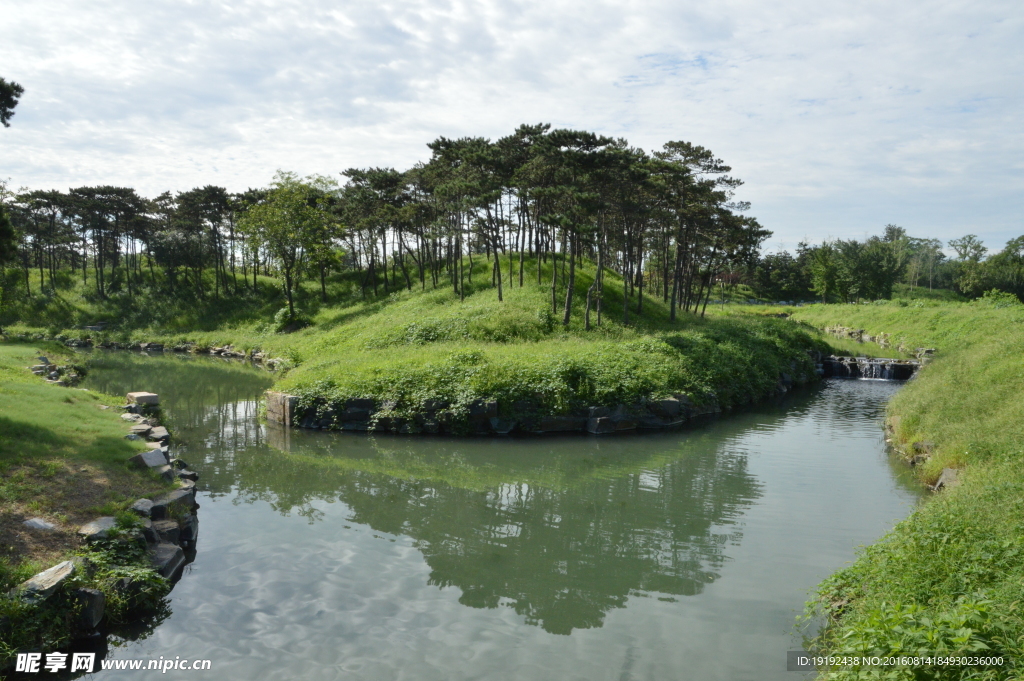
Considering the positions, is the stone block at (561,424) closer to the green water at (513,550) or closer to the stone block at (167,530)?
the green water at (513,550)

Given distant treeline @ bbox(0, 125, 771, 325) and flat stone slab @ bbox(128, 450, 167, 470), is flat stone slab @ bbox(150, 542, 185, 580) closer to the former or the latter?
flat stone slab @ bbox(128, 450, 167, 470)

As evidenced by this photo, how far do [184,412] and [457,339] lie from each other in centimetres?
1257

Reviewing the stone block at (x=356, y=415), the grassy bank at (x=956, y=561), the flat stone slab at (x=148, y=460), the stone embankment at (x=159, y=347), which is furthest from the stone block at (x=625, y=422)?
the stone embankment at (x=159, y=347)

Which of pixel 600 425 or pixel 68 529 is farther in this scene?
pixel 600 425

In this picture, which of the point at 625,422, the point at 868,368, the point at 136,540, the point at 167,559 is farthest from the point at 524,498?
the point at 868,368

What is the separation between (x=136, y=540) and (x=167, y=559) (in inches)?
21.2

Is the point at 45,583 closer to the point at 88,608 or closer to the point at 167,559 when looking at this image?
the point at 88,608

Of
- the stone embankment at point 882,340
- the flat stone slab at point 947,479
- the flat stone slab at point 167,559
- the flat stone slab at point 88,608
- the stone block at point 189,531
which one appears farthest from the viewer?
the stone embankment at point 882,340

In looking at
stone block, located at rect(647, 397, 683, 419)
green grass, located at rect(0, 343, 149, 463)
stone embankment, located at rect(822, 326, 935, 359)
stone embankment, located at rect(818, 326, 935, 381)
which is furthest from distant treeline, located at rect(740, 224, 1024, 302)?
green grass, located at rect(0, 343, 149, 463)

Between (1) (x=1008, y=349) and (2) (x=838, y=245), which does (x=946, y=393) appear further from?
(2) (x=838, y=245)

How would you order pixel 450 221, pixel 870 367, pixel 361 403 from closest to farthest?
1. pixel 361 403
2. pixel 870 367
3. pixel 450 221

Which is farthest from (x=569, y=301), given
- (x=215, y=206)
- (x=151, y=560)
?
(x=215, y=206)

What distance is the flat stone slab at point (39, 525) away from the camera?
8.82 m

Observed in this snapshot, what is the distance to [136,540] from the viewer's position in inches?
368
